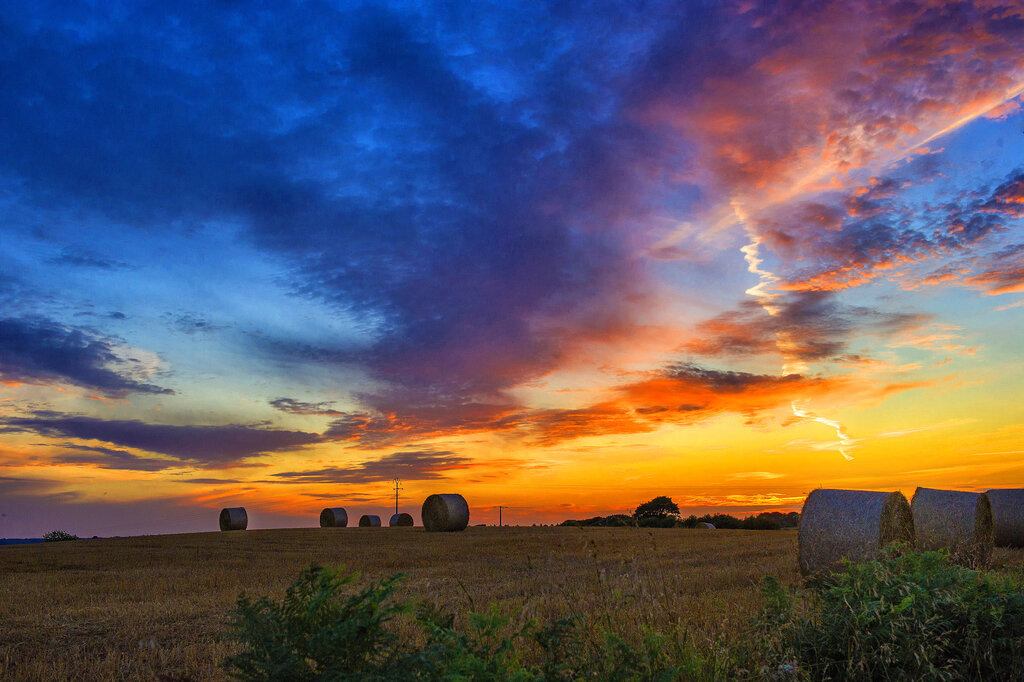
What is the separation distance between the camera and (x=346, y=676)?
117 inches

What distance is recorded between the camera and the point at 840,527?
1265 centimetres

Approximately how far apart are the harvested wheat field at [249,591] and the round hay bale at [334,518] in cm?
3054

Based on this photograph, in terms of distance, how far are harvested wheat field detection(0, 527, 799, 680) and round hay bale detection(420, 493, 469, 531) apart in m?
12.7

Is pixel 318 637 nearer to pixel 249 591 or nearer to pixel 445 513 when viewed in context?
pixel 249 591

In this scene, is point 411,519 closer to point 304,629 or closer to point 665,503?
point 665,503

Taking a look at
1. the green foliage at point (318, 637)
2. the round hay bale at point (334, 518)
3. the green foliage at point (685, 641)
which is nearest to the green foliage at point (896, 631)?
the green foliage at point (685, 641)

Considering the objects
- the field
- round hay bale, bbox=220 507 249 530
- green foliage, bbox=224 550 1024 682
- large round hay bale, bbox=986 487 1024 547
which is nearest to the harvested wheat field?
the field

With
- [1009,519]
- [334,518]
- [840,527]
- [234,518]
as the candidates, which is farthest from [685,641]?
[334,518]

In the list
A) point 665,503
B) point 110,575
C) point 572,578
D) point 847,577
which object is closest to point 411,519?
point 665,503

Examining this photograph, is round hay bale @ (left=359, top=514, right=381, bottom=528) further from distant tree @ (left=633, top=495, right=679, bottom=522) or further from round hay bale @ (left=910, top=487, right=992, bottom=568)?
round hay bale @ (left=910, top=487, right=992, bottom=568)

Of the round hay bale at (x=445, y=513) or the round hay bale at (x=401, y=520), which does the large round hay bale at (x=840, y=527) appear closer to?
the round hay bale at (x=445, y=513)

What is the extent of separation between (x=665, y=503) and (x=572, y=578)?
47834mm

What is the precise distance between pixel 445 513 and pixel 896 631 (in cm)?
3152

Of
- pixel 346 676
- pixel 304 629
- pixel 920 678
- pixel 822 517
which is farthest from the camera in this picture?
pixel 822 517
